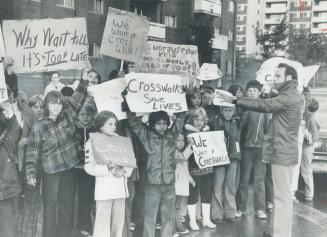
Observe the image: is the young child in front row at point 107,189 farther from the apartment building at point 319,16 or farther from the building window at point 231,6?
the building window at point 231,6

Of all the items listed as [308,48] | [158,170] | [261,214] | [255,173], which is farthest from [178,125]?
[308,48]

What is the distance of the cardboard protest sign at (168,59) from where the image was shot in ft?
21.3

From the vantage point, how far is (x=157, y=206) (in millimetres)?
5461

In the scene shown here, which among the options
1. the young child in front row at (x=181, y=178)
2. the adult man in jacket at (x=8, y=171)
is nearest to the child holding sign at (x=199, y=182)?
the young child in front row at (x=181, y=178)

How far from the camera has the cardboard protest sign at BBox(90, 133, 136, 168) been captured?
16.8 ft

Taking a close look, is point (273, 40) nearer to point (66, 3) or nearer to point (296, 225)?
point (296, 225)

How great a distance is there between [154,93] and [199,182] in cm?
131

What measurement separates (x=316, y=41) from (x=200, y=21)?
2798mm

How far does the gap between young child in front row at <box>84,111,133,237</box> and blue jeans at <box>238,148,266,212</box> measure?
2.45 meters

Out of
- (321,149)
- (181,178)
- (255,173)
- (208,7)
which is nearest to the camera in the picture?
(181,178)

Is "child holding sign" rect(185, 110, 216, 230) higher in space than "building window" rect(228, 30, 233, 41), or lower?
lower

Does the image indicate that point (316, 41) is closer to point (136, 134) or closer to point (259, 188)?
point (259, 188)

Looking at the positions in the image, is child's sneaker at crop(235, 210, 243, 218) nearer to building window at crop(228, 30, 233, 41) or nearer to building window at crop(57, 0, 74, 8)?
building window at crop(228, 30, 233, 41)

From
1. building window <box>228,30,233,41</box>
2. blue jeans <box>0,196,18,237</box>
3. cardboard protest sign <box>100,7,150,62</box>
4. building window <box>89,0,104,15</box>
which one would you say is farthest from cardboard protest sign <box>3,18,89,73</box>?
building window <box>89,0,104,15</box>
